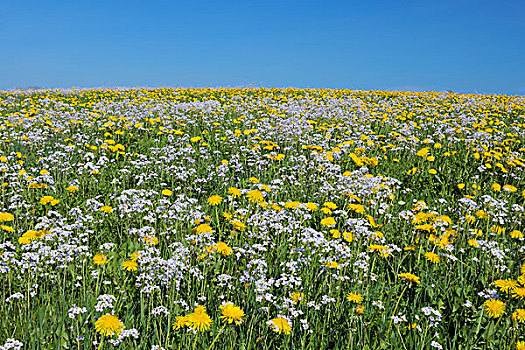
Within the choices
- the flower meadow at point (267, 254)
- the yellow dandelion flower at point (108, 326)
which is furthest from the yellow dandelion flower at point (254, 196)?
the yellow dandelion flower at point (108, 326)

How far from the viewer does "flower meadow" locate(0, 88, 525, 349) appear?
2.72 m

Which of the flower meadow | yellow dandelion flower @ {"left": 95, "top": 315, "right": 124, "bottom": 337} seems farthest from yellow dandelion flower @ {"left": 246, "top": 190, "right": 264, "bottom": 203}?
yellow dandelion flower @ {"left": 95, "top": 315, "right": 124, "bottom": 337}

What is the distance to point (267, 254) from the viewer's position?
3963mm

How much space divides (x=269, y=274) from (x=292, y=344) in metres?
1.03

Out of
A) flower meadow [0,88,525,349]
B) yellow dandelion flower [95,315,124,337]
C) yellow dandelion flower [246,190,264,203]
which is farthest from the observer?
yellow dandelion flower [246,190,264,203]

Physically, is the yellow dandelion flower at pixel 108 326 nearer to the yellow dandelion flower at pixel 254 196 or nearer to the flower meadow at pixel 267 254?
the flower meadow at pixel 267 254

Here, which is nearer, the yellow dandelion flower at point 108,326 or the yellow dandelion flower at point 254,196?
the yellow dandelion flower at point 108,326

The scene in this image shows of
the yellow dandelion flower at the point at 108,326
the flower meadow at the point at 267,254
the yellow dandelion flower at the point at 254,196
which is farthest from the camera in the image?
the yellow dandelion flower at the point at 254,196

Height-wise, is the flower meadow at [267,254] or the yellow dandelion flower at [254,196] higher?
the yellow dandelion flower at [254,196]

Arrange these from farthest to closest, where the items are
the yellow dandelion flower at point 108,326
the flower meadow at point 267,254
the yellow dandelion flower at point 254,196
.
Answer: the yellow dandelion flower at point 254,196 → the flower meadow at point 267,254 → the yellow dandelion flower at point 108,326

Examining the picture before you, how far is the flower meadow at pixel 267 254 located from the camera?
2717 mm

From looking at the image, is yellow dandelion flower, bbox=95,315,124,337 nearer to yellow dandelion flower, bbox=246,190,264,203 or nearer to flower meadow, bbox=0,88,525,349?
flower meadow, bbox=0,88,525,349

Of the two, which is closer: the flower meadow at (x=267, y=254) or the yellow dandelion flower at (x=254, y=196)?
→ the flower meadow at (x=267, y=254)

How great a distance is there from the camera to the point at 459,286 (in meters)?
3.50
